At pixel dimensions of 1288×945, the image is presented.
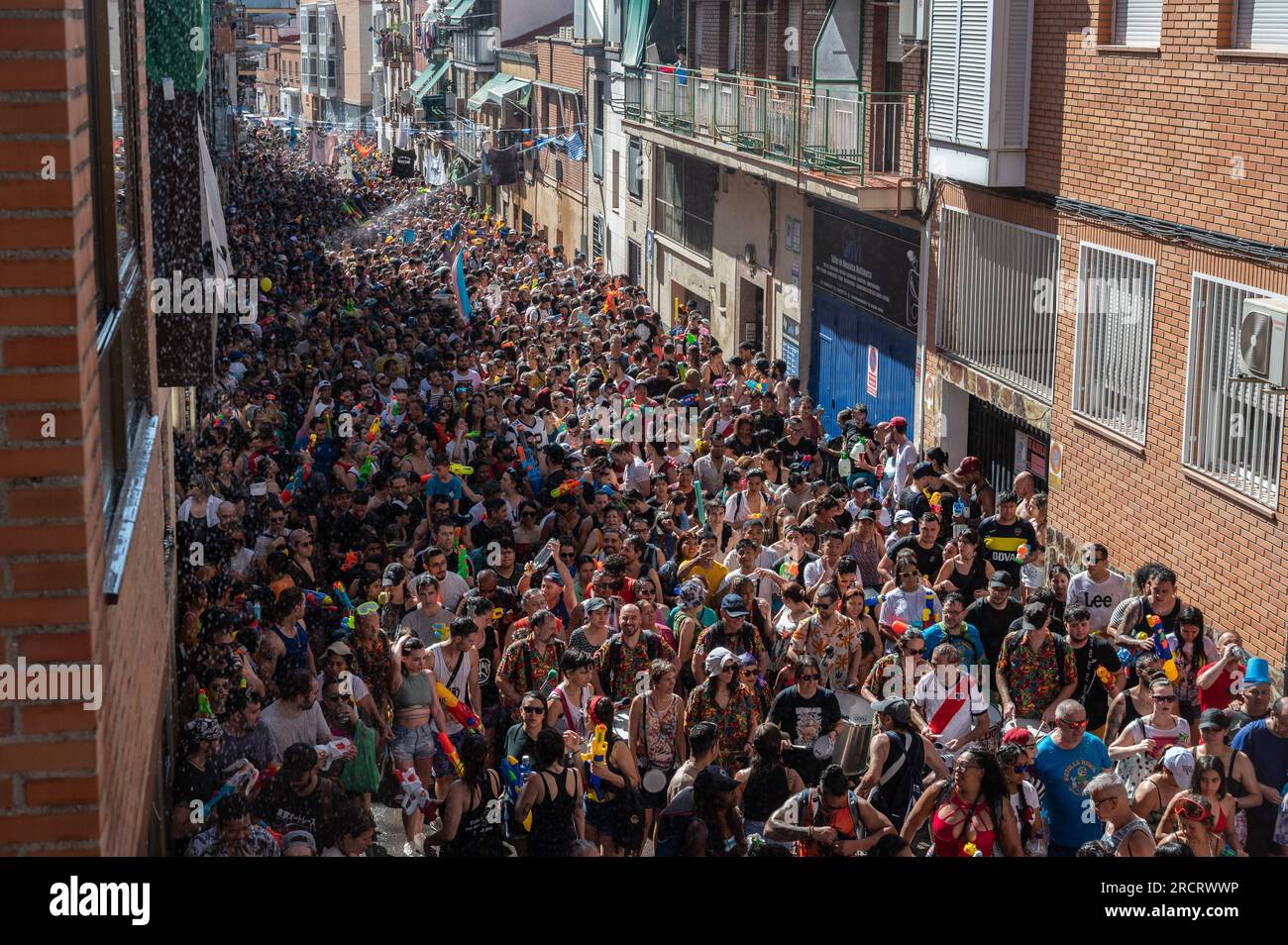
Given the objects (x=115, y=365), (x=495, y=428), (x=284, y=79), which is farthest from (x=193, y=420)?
(x=284, y=79)

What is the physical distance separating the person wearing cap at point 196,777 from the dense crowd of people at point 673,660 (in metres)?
0.02

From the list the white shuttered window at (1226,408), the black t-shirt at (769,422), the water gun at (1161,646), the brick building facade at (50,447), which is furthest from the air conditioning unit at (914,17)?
the brick building facade at (50,447)

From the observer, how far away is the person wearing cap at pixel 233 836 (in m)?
7.19

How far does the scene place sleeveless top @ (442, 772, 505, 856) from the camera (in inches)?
291

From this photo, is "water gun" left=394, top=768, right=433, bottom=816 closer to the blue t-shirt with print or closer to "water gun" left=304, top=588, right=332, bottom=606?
"water gun" left=304, top=588, right=332, bottom=606

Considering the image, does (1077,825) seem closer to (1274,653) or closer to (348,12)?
(1274,653)

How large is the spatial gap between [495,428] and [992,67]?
19.5ft

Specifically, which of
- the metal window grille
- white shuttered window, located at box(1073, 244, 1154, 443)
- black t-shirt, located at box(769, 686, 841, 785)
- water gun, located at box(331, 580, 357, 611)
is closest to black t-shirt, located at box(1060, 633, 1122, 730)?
black t-shirt, located at box(769, 686, 841, 785)

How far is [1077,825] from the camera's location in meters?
7.66

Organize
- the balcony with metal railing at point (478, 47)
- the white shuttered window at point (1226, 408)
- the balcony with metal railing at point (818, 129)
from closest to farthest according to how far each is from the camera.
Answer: the white shuttered window at point (1226, 408) < the balcony with metal railing at point (818, 129) < the balcony with metal railing at point (478, 47)

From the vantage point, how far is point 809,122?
21047mm

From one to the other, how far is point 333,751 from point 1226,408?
7.04 metres

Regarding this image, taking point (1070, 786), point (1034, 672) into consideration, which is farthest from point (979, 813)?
point (1034, 672)

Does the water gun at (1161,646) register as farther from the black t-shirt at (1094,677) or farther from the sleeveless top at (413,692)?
the sleeveless top at (413,692)
